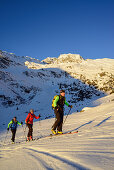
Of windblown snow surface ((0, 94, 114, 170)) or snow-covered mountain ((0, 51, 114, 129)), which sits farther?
snow-covered mountain ((0, 51, 114, 129))

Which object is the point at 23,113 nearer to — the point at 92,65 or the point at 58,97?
the point at 58,97

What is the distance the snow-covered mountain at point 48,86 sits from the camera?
23.8m

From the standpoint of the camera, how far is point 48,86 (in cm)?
3753

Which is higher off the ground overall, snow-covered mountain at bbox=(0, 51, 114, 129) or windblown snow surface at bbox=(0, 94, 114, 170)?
snow-covered mountain at bbox=(0, 51, 114, 129)

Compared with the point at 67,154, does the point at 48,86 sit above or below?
above

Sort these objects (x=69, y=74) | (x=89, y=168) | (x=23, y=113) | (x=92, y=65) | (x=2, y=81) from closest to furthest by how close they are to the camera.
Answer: (x=89, y=168), (x=23, y=113), (x=2, y=81), (x=69, y=74), (x=92, y=65)

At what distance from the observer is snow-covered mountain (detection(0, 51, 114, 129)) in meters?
23.8

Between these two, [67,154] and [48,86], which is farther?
[48,86]

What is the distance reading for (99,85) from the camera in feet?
122

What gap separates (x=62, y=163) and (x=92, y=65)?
51504 mm

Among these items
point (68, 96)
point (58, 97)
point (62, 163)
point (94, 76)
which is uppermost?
point (94, 76)

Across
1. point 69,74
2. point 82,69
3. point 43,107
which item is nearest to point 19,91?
point 43,107

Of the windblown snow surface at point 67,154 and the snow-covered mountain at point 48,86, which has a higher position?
the snow-covered mountain at point 48,86

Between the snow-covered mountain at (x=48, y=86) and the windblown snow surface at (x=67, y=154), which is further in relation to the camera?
the snow-covered mountain at (x=48, y=86)
